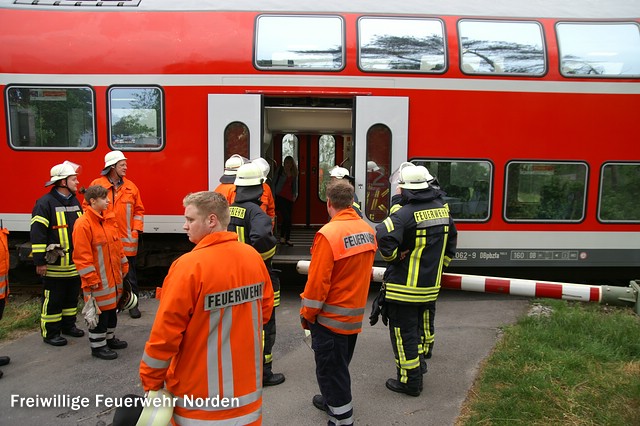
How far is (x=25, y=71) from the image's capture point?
20.7 ft

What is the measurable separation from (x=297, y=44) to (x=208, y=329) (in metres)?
4.89

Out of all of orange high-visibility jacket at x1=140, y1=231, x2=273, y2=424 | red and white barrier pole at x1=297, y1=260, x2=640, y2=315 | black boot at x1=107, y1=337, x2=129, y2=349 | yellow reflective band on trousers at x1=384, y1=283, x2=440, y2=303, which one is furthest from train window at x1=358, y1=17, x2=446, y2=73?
orange high-visibility jacket at x1=140, y1=231, x2=273, y2=424

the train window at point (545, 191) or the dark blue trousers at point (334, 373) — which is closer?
the dark blue trousers at point (334, 373)

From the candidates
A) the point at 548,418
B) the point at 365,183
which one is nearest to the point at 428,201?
the point at 548,418

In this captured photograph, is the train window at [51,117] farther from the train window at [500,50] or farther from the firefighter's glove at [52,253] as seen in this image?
the train window at [500,50]

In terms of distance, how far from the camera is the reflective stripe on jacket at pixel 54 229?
481cm

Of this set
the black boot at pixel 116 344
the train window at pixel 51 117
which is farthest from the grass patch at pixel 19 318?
the train window at pixel 51 117

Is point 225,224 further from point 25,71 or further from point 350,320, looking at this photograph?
point 25,71

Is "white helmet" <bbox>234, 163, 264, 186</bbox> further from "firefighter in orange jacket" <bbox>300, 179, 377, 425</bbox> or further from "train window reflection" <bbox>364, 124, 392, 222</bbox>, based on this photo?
"train window reflection" <bbox>364, 124, 392, 222</bbox>

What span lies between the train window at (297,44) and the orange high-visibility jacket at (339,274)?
11.4 feet

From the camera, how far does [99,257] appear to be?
14.7 feet

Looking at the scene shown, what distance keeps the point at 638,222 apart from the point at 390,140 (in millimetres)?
3620

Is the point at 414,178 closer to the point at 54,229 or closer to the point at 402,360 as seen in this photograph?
the point at 402,360

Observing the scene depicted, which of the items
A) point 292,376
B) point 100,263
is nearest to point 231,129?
point 100,263
